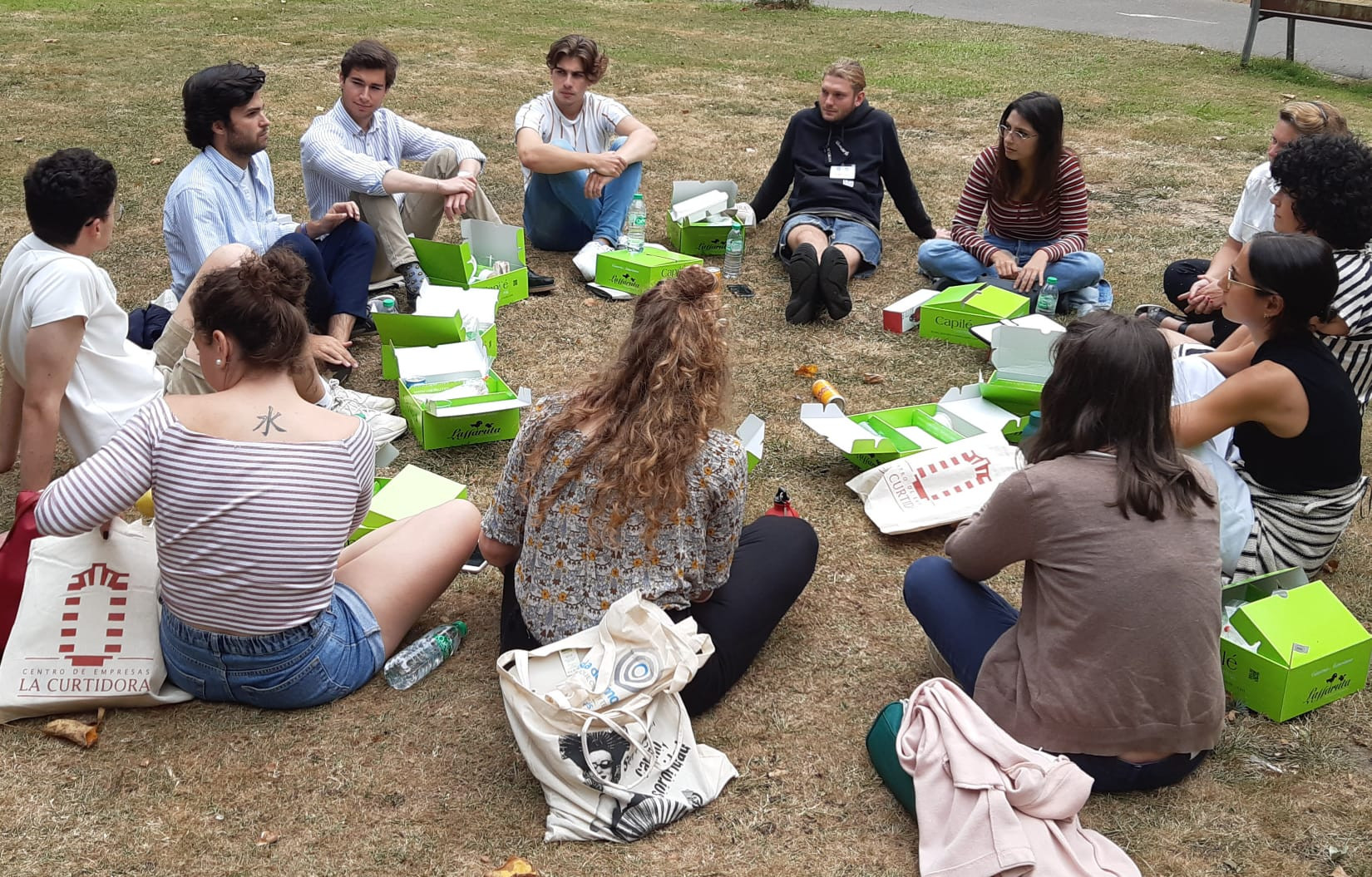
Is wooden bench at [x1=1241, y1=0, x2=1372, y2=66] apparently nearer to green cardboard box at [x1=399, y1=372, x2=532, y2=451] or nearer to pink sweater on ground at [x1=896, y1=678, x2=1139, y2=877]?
green cardboard box at [x1=399, y1=372, x2=532, y2=451]

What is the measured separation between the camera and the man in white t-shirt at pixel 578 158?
6.30 m

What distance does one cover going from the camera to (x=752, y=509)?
4.39 meters

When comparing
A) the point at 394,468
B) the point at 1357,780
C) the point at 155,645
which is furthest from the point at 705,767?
the point at 394,468

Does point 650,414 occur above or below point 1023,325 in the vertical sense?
above

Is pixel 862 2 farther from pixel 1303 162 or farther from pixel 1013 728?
pixel 1013 728

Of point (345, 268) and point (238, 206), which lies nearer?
point (238, 206)

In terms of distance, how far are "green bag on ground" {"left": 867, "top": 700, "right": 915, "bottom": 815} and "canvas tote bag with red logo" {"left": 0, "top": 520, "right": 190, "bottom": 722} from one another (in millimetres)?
1918

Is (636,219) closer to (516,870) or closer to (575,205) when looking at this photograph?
(575,205)

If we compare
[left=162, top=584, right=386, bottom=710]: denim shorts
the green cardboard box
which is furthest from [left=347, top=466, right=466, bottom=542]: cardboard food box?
[left=162, top=584, right=386, bottom=710]: denim shorts

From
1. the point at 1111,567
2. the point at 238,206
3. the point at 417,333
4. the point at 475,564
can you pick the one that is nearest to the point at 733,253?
the point at 417,333

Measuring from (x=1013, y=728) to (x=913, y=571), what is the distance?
1.98 feet

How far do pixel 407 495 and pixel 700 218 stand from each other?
124 inches

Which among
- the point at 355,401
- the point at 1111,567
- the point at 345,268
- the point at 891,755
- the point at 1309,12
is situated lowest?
the point at 891,755

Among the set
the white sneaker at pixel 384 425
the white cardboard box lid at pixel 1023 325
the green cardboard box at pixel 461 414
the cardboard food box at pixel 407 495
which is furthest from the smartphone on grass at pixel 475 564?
the white cardboard box lid at pixel 1023 325
